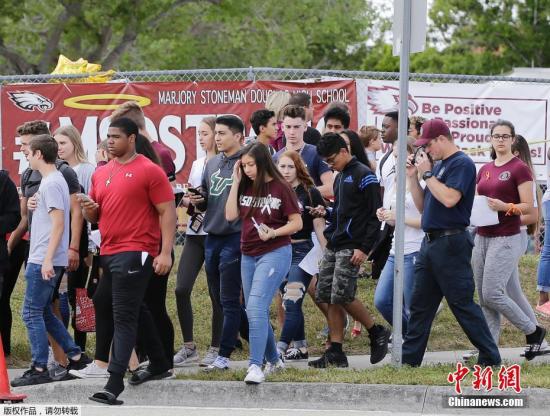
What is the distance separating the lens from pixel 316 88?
1323 centimetres

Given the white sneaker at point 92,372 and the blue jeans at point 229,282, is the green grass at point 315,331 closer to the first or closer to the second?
the blue jeans at point 229,282

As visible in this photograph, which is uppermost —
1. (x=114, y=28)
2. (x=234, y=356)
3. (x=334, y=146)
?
(x=114, y=28)

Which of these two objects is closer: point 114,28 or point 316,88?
point 316,88

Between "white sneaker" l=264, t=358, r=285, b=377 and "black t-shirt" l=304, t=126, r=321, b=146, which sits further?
"black t-shirt" l=304, t=126, r=321, b=146

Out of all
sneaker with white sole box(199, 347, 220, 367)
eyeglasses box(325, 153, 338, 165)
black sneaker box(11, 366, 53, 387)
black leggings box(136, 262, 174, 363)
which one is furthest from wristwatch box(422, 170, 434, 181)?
black sneaker box(11, 366, 53, 387)

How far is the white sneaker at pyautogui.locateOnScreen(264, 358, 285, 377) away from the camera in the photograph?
8766 mm

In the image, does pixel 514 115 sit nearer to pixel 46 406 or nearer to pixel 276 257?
pixel 276 257

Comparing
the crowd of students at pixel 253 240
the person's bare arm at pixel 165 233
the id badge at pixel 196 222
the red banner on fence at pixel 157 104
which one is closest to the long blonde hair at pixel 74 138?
the crowd of students at pixel 253 240

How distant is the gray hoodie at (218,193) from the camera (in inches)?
360

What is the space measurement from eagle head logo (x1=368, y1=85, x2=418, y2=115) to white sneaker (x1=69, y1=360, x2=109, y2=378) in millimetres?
5681

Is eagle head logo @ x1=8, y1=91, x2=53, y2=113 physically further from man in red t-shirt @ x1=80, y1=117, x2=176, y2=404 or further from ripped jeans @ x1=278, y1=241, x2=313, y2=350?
man in red t-shirt @ x1=80, y1=117, x2=176, y2=404

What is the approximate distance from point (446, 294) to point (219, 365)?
1.86 meters

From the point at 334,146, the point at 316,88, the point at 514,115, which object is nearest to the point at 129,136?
the point at 334,146

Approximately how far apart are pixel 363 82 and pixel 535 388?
5.95 meters
